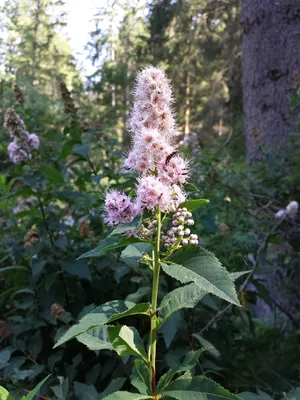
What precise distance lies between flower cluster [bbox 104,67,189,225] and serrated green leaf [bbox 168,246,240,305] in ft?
0.41

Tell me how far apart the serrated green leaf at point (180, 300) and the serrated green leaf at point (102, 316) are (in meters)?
0.06

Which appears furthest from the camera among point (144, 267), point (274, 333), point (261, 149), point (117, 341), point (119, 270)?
point (261, 149)

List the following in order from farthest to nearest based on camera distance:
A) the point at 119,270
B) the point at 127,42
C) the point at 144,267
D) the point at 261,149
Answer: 1. the point at 127,42
2. the point at 261,149
3. the point at 144,267
4. the point at 119,270

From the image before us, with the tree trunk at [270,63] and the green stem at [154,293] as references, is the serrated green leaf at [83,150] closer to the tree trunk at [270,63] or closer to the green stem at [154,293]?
the green stem at [154,293]

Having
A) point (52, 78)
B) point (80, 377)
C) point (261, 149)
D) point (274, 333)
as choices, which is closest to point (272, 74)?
point (261, 149)

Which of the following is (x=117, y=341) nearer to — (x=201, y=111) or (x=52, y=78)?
(x=201, y=111)

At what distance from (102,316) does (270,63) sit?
11.5 ft

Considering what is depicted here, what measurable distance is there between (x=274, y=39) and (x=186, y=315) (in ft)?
9.46

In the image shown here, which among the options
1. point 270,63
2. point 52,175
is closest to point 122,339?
point 52,175

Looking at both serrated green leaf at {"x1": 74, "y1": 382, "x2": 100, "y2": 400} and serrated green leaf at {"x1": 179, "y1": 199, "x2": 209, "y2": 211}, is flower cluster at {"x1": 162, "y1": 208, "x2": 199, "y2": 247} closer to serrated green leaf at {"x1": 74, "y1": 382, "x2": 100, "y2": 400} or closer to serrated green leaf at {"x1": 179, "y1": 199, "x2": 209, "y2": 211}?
serrated green leaf at {"x1": 179, "y1": 199, "x2": 209, "y2": 211}

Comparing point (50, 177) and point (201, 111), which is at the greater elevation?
point (50, 177)

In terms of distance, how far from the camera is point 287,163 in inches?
134

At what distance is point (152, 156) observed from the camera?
107 cm

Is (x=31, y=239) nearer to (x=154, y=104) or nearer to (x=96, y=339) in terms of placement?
(x=96, y=339)
